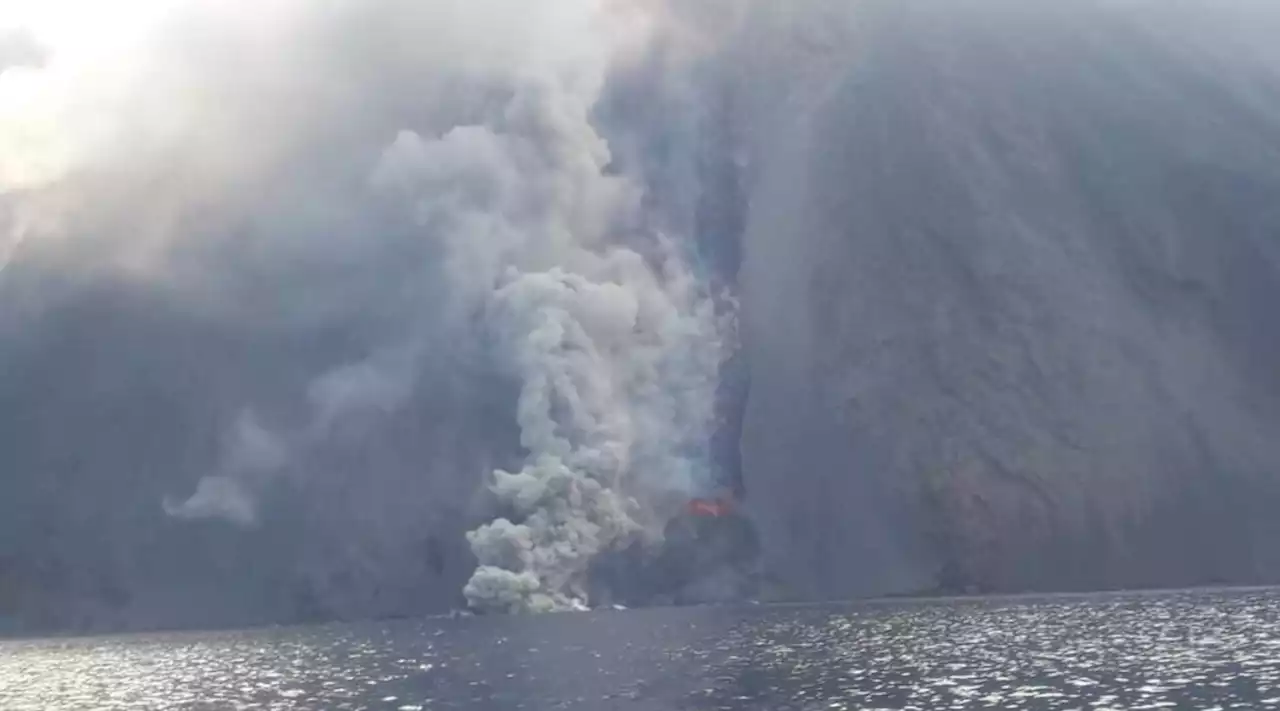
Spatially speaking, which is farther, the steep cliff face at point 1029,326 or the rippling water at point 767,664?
the steep cliff face at point 1029,326

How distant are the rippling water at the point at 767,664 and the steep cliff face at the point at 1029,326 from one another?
1506 centimetres

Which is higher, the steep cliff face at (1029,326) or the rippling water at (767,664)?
the steep cliff face at (1029,326)

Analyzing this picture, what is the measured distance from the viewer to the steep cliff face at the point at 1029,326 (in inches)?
5807

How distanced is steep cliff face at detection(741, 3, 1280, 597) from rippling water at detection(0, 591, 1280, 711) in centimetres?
1506

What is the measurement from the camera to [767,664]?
81500mm

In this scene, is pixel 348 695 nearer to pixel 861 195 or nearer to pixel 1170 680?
pixel 1170 680

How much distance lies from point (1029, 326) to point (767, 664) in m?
88.7

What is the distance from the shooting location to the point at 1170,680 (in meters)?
64.3

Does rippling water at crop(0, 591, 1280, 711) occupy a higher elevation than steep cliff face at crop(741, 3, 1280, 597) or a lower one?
lower

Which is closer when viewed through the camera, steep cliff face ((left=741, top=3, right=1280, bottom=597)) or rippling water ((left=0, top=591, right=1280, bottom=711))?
rippling water ((left=0, top=591, right=1280, bottom=711))

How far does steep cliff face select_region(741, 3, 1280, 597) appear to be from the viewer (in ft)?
484

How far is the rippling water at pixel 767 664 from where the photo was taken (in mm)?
64438

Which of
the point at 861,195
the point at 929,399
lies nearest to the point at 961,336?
the point at 929,399

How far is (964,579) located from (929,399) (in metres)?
19.8
